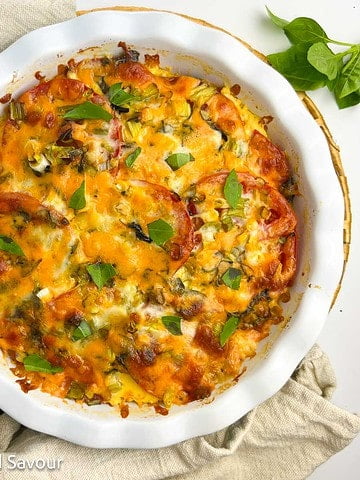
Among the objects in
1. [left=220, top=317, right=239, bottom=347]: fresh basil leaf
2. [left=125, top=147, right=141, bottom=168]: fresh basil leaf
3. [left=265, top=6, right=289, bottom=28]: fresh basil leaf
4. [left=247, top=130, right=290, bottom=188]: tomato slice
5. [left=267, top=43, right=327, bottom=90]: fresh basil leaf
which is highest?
[left=265, top=6, right=289, bottom=28]: fresh basil leaf

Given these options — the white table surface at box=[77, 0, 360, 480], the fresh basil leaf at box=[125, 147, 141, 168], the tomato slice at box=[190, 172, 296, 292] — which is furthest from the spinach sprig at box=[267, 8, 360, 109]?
the fresh basil leaf at box=[125, 147, 141, 168]

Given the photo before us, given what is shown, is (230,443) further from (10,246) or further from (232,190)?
(10,246)

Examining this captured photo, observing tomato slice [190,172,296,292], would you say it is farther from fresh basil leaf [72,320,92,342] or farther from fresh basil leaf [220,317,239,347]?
fresh basil leaf [72,320,92,342]

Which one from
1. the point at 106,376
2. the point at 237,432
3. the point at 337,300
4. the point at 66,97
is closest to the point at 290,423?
the point at 237,432

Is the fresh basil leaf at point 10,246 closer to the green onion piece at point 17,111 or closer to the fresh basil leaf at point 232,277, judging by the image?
the green onion piece at point 17,111

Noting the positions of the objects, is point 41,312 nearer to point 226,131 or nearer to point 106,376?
point 106,376

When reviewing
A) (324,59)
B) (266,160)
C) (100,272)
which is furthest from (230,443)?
(324,59)
